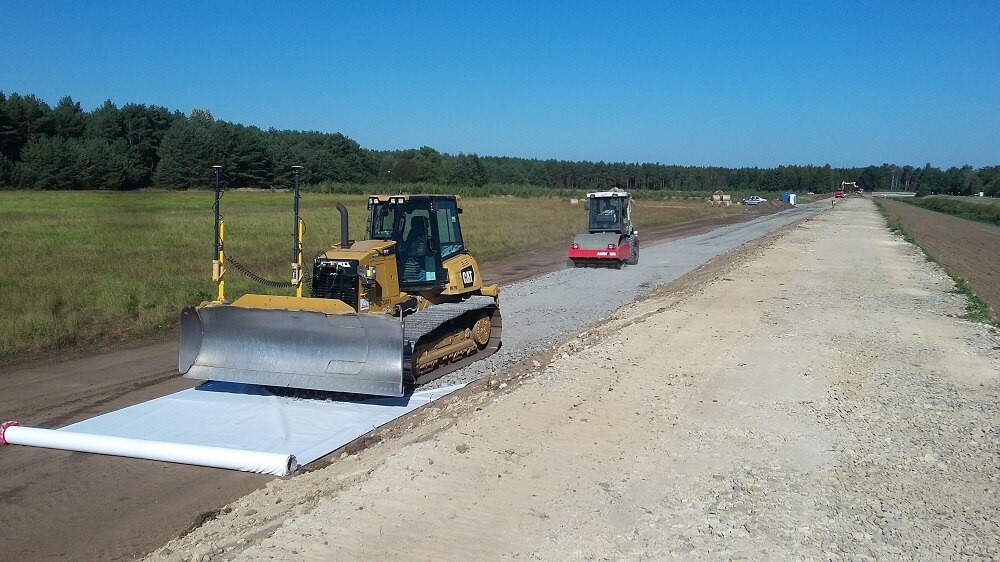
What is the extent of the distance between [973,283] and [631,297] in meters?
11.3

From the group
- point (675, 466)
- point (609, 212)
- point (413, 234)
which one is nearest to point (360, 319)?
point (413, 234)

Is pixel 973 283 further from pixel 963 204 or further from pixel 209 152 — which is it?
pixel 963 204

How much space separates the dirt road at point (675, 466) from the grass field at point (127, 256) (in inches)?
276

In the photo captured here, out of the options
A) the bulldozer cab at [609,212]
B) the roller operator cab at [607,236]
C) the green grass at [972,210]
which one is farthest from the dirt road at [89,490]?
the green grass at [972,210]

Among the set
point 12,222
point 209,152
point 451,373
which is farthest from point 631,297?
point 209,152

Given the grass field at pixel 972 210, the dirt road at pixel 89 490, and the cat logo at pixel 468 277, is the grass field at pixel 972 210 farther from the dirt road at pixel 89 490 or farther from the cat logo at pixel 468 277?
the dirt road at pixel 89 490

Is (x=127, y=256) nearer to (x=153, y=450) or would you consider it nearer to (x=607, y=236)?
(x=607, y=236)

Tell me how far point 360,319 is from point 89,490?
9.81ft

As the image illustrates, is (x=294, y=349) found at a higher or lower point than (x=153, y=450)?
higher

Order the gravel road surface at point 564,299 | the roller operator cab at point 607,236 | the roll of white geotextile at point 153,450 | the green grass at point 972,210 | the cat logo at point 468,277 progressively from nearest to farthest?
the roll of white geotextile at point 153,450, the cat logo at point 468,277, the gravel road surface at point 564,299, the roller operator cab at point 607,236, the green grass at point 972,210

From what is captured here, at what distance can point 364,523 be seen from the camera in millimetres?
5512

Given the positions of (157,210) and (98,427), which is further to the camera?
(157,210)

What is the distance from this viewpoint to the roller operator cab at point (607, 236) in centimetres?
2292

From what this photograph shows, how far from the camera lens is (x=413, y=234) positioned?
10391 mm
